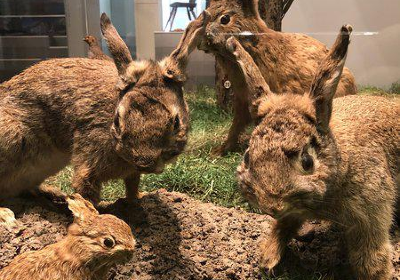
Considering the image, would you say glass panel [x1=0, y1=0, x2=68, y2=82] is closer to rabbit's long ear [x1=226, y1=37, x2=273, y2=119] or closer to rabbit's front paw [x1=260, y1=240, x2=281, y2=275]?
rabbit's long ear [x1=226, y1=37, x2=273, y2=119]

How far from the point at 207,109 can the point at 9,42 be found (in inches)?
101

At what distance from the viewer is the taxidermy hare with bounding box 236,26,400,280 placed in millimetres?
1984

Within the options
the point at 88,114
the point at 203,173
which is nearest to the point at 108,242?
the point at 88,114

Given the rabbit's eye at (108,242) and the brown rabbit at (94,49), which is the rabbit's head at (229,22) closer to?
the brown rabbit at (94,49)

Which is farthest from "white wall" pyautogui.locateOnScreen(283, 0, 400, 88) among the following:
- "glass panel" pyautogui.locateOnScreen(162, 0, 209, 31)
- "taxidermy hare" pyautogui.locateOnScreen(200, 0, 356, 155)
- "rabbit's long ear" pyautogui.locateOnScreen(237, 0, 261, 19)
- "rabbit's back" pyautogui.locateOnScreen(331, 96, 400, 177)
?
"glass panel" pyautogui.locateOnScreen(162, 0, 209, 31)

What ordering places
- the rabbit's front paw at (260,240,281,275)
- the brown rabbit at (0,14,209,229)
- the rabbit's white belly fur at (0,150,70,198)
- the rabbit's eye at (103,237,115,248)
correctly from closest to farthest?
the rabbit's eye at (103,237,115,248)
the brown rabbit at (0,14,209,229)
the rabbit's front paw at (260,240,281,275)
the rabbit's white belly fur at (0,150,70,198)

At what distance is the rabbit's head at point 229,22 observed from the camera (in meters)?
3.38

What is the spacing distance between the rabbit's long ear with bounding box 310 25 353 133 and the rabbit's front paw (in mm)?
808

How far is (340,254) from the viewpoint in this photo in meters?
2.75

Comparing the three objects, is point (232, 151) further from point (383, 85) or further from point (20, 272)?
point (20, 272)

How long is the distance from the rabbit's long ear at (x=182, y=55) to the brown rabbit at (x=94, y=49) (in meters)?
1.15

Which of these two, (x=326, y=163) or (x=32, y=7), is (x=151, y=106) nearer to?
(x=326, y=163)

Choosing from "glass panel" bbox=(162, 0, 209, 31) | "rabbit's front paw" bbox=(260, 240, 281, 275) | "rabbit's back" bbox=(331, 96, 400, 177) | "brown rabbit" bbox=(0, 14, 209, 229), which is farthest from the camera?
"glass panel" bbox=(162, 0, 209, 31)

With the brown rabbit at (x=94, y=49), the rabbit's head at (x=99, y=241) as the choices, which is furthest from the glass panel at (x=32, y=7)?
the rabbit's head at (x=99, y=241)
